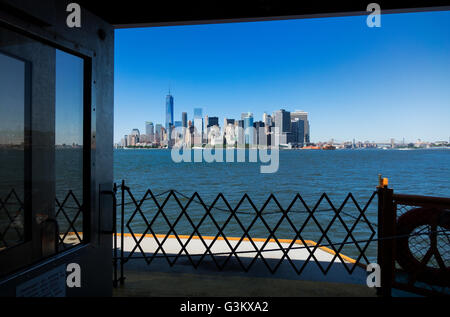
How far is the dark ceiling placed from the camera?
2104mm

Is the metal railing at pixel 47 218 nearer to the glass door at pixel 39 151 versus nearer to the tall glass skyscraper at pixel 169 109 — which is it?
the glass door at pixel 39 151

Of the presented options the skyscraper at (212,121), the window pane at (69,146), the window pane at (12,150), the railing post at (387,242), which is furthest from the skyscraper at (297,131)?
the window pane at (12,150)

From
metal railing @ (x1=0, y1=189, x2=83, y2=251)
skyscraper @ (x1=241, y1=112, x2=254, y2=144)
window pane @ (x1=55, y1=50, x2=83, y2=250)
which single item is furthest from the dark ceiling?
skyscraper @ (x1=241, y1=112, x2=254, y2=144)

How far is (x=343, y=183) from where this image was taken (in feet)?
108

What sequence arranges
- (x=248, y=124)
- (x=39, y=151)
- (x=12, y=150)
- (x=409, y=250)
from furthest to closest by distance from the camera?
(x=248, y=124) → (x=409, y=250) → (x=39, y=151) → (x=12, y=150)

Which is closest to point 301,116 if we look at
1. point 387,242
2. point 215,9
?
point 387,242

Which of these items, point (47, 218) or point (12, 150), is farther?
point (47, 218)

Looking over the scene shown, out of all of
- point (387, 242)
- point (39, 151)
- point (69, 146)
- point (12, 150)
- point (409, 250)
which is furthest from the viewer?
point (409, 250)

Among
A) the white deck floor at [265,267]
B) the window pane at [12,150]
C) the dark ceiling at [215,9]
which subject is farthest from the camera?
the white deck floor at [265,267]

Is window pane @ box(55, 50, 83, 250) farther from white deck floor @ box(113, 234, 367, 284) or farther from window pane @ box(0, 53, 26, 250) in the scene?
white deck floor @ box(113, 234, 367, 284)

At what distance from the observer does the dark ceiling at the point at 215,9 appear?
210 cm

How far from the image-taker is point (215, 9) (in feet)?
7.39

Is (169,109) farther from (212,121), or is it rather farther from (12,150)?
(12,150)
